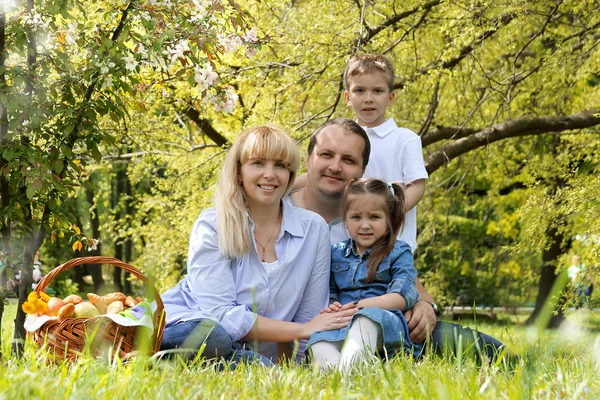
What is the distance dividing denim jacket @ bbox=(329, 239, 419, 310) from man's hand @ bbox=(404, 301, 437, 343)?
50mm

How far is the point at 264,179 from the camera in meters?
3.62

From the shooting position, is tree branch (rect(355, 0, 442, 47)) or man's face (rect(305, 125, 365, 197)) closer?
man's face (rect(305, 125, 365, 197))

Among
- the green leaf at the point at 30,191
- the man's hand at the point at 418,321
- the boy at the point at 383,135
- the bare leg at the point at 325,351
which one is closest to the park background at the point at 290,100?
the green leaf at the point at 30,191

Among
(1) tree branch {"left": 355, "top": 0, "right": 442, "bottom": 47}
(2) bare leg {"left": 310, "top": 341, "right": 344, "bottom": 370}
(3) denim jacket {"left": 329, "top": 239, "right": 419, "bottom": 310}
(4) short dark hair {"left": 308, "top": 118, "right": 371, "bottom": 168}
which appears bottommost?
(2) bare leg {"left": 310, "top": 341, "right": 344, "bottom": 370}

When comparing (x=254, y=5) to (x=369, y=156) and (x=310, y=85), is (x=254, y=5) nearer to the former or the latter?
(x=310, y=85)

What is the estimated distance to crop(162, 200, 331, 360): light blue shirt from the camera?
3.45m

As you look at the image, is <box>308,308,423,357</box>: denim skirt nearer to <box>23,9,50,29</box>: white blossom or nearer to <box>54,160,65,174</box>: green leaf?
<box>54,160,65,174</box>: green leaf

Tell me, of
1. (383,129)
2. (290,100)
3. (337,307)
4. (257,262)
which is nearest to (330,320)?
(337,307)

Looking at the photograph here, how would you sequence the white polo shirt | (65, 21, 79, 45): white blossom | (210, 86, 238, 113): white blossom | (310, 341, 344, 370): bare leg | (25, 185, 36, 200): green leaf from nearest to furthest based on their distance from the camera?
1. (310, 341, 344, 370): bare leg
2. (25, 185, 36, 200): green leaf
3. the white polo shirt
4. (65, 21, 79, 45): white blossom
5. (210, 86, 238, 113): white blossom

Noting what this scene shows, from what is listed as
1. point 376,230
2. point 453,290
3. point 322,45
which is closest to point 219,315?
point 376,230

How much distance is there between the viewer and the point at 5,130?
13.5 ft

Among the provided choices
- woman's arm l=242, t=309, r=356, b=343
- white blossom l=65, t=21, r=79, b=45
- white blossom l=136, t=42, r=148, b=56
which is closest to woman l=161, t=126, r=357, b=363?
woman's arm l=242, t=309, r=356, b=343

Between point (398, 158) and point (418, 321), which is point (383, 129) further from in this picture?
point (418, 321)

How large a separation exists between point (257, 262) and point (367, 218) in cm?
59
